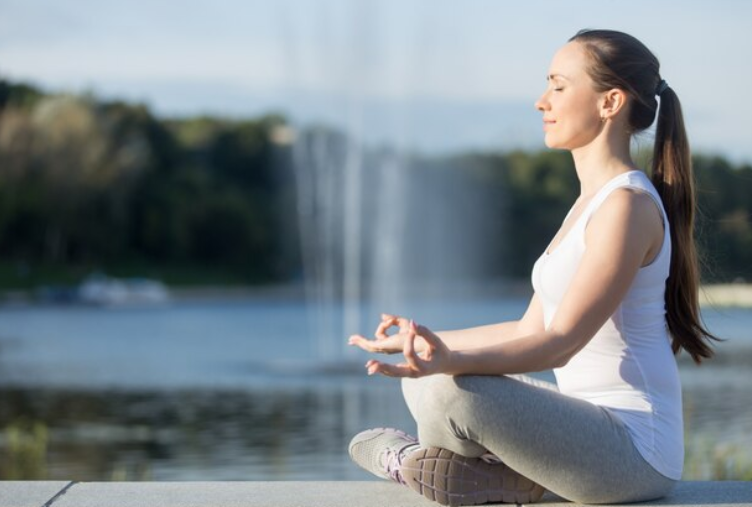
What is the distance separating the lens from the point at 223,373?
1986cm

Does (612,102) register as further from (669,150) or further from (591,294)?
(591,294)

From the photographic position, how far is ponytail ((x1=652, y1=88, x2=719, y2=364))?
3129 millimetres

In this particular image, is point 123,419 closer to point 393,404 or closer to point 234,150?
→ point 393,404

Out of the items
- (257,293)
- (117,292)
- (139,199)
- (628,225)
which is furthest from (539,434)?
(139,199)

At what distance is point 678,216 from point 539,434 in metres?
0.65

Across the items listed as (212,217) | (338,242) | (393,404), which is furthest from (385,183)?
(212,217)

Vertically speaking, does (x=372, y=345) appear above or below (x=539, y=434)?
above

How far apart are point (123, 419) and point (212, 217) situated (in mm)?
42666

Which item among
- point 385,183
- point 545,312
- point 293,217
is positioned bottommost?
point 293,217

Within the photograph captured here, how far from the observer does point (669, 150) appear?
10.4 feet

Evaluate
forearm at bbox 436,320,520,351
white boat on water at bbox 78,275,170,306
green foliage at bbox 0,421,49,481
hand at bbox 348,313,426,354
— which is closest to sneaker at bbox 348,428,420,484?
forearm at bbox 436,320,520,351

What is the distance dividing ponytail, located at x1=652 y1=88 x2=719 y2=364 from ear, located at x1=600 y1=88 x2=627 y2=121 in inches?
4.5

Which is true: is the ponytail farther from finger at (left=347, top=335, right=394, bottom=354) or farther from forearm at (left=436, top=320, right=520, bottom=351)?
finger at (left=347, top=335, right=394, bottom=354)

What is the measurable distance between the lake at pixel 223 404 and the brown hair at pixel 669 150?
0.70 meters
